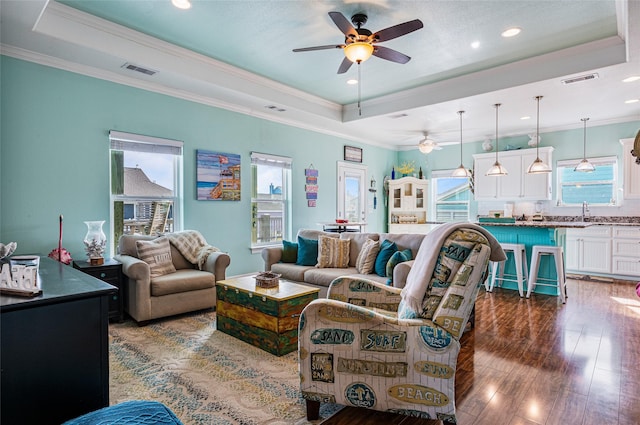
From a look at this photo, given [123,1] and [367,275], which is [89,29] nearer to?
[123,1]

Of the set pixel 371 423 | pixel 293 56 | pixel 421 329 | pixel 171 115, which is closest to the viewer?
pixel 421 329

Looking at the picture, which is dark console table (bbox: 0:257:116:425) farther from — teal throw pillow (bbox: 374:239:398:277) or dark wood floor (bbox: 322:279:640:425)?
teal throw pillow (bbox: 374:239:398:277)

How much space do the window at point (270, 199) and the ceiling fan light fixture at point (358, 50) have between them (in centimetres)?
271

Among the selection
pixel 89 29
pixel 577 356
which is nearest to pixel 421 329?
pixel 577 356

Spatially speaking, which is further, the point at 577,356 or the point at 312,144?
the point at 312,144

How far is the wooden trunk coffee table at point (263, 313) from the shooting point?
2.81 metres

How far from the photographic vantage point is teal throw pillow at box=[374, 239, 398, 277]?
12.2 feet

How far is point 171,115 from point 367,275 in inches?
126

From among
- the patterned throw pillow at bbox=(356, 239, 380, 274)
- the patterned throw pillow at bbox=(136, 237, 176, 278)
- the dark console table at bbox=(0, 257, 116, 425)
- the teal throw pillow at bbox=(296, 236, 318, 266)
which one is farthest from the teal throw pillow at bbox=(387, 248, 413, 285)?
the dark console table at bbox=(0, 257, 116, 425)

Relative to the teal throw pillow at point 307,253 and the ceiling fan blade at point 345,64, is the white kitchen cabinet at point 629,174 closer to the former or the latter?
the ceiling fan blade at point 345,64

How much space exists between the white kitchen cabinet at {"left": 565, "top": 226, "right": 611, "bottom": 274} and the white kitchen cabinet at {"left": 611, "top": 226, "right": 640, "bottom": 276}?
0.08m

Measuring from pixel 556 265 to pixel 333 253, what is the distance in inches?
112

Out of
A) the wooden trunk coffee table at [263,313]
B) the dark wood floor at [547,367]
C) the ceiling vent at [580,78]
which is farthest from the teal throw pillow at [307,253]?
the ceiling vent at [580,78]

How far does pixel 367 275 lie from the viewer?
3.81m
